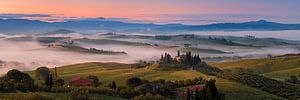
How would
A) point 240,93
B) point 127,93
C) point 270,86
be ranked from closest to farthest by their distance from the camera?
point 127,93
point 240,93
point 270,86

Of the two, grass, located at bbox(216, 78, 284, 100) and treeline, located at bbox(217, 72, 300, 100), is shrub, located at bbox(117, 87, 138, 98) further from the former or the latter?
treeline, located at bbox(217, 72, 300, 100)

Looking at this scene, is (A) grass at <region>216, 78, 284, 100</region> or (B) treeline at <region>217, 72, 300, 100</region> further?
(B) treeline at <region>217, 72, 300, 100</region>

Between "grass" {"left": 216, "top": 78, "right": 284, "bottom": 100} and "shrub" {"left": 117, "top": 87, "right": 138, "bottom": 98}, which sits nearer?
"shrub" {"left": 117, "top": 87, "right": 138, "bottom": 98}

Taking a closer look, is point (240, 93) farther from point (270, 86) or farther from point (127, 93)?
point (127, 93)

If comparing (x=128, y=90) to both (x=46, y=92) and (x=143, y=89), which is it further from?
(x=46, y=92)

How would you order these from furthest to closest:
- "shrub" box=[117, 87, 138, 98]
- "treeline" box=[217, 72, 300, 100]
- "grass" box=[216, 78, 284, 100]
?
"treeline" box=[217, 72, 300, 100] < "grass" box=[216, 78, 284, 100] < "shrub" box=[117, 87, 138, 98]

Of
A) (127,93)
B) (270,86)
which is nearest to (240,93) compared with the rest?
(270,86)

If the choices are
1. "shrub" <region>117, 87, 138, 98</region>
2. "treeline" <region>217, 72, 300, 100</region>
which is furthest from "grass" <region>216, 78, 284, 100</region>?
"shrub" <region>117, 87, 138, 98</region>

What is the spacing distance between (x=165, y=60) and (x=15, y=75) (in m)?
78.9

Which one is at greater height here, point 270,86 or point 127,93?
point 127,93

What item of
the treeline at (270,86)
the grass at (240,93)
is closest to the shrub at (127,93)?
the grass at (240,93)

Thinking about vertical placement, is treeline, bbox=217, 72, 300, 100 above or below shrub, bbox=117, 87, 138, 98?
below

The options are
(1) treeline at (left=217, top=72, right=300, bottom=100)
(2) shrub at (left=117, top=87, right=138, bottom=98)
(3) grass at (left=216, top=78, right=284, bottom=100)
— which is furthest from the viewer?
(1) treeline at (left=217, top=72, right=300, bottom=100)

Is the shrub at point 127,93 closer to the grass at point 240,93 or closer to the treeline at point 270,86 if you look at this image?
the grass at point 240,93
